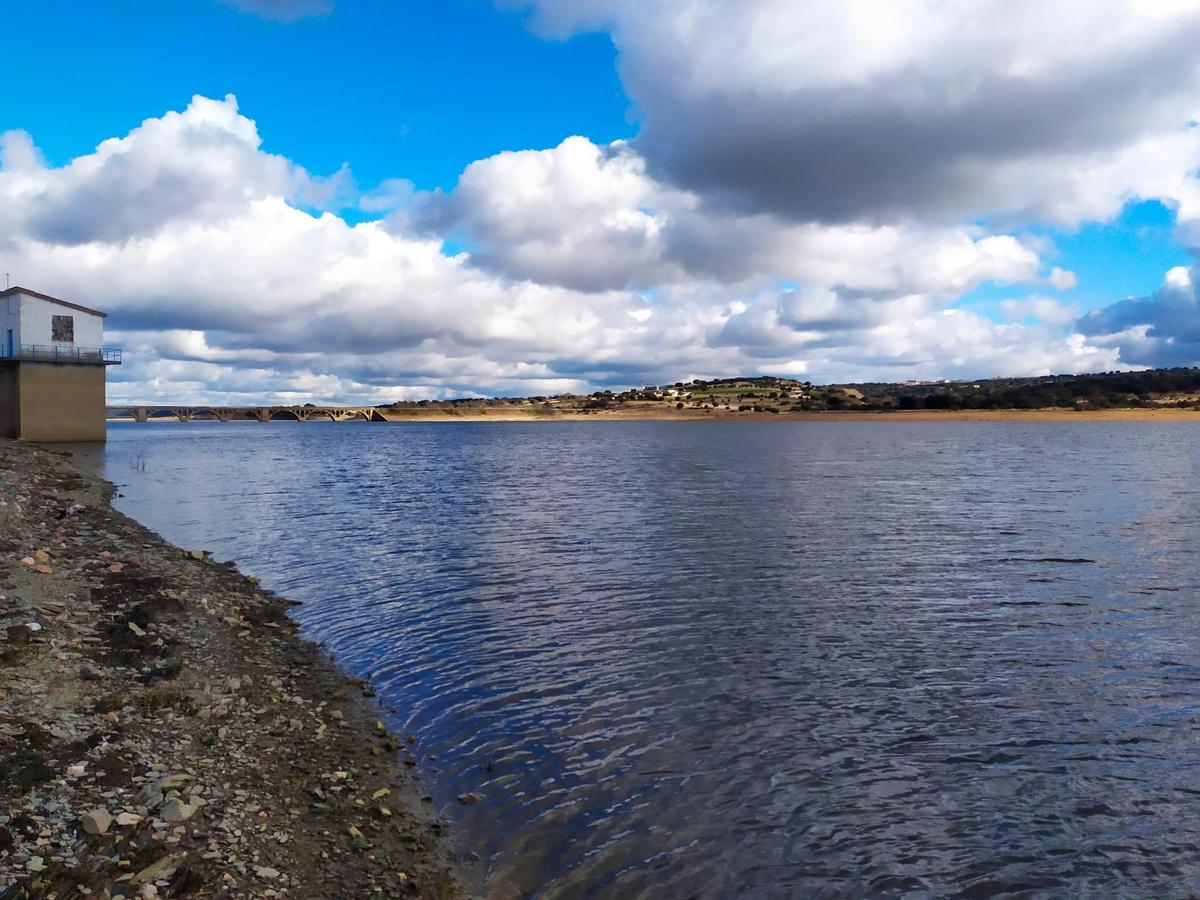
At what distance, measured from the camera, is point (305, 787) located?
909 cm

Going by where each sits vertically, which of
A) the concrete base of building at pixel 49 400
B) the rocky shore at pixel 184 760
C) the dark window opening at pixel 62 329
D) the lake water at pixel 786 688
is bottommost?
the lake water at pixel 786 688

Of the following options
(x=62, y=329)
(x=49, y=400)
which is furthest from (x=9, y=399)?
(x=62, y=329)

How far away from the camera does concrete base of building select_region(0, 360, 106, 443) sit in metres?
68.9

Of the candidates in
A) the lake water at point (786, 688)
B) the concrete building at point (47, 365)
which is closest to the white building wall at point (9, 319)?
the concrete building at point (47, 365)

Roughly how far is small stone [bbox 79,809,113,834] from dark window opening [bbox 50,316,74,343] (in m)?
79.9

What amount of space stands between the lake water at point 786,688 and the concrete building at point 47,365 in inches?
2005

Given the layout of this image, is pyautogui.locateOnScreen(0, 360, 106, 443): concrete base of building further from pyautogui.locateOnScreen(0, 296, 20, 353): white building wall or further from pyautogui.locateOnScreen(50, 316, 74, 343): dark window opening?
pyautogui.locateOnScreen(50, 316, 74, 343): dark window opening

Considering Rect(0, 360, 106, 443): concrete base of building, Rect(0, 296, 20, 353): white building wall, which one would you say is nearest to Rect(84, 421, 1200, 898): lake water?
Rect(0, 360, 106, 443): concrete base of building

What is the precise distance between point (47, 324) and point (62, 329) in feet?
4.18

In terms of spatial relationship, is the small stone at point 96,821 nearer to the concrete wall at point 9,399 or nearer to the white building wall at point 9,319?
the concrete wall at point 9,399

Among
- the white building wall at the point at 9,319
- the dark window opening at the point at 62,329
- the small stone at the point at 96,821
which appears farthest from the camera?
the dark window opening at the point at 62,329

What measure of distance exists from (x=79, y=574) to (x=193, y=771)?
36.2ft

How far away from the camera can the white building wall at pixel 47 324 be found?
68.2m

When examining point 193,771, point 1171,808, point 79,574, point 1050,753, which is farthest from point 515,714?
point 79,574
